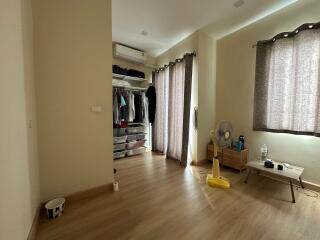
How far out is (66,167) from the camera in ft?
5.93

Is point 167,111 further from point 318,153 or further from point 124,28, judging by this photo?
point 318,153

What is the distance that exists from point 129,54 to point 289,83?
295 cm

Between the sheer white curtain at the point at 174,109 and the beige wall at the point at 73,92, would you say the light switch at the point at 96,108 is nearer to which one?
the beige wall at the point at 73,92

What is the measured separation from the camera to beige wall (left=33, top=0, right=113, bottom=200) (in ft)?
5.41

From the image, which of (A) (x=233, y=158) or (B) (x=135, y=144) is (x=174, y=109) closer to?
(B) (x=135, y=144)

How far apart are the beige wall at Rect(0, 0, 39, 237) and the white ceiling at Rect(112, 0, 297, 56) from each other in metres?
1.56

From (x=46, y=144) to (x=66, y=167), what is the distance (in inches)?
13.2

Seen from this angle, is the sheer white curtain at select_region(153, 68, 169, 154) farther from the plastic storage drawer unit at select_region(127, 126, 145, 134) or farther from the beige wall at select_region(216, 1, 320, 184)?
the beige wall at select_region(216, 1, 320, 184)

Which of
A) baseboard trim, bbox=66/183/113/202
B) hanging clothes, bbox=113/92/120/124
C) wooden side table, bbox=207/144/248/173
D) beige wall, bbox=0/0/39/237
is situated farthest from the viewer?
hanging clothes, bbox=113/92/120/124

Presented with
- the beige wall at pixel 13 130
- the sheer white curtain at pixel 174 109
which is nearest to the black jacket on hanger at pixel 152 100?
the sheer white curtain at pixel 174 109

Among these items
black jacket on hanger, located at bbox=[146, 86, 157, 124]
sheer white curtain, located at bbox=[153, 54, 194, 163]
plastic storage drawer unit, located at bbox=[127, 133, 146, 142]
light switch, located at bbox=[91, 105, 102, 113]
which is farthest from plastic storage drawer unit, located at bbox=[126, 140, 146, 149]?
light switch, located at bbox=[91, 105, 102, 113]

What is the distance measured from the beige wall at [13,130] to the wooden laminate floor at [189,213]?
507 millimetres

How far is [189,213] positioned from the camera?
1668 millimetres

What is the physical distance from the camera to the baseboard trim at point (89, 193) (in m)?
1.85
